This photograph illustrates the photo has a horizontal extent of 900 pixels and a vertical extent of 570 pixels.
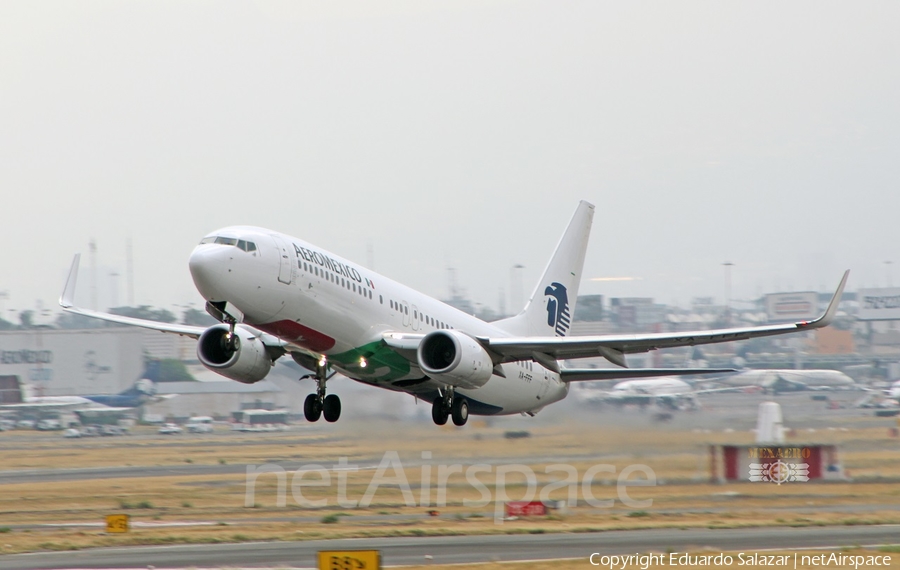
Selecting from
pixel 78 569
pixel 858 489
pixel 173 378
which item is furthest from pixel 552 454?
pixel 173 378

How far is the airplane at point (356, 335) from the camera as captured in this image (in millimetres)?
23734

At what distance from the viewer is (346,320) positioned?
26.1m

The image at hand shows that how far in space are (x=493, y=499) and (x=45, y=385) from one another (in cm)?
7526

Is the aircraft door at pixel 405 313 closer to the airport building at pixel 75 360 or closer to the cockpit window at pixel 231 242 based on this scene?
the cockpit window at pixel 231 242

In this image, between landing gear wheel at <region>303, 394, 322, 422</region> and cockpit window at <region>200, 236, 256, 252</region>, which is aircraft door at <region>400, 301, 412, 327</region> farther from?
cockpit window at <region>200, 236, 256, 252</region>

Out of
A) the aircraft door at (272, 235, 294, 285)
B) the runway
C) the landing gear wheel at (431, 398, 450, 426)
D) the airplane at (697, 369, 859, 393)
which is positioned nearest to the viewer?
the aircraft door at (272, 235, 294, 285)

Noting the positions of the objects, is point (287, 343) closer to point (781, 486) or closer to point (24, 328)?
point (781, 486)

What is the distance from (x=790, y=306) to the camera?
128 metres

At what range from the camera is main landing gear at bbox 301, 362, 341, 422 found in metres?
28.8

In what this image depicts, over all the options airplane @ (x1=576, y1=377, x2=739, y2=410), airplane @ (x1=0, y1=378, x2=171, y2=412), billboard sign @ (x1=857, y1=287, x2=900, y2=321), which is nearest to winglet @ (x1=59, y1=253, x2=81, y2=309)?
airplane @ (x1=576, y1=377, x2=739, y2=410)

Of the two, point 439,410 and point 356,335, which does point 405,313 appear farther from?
point 439,410

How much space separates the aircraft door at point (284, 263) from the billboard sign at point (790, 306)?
109 m

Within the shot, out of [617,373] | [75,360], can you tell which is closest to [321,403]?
[617,373]

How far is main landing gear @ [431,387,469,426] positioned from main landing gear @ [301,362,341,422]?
2.92 metres
